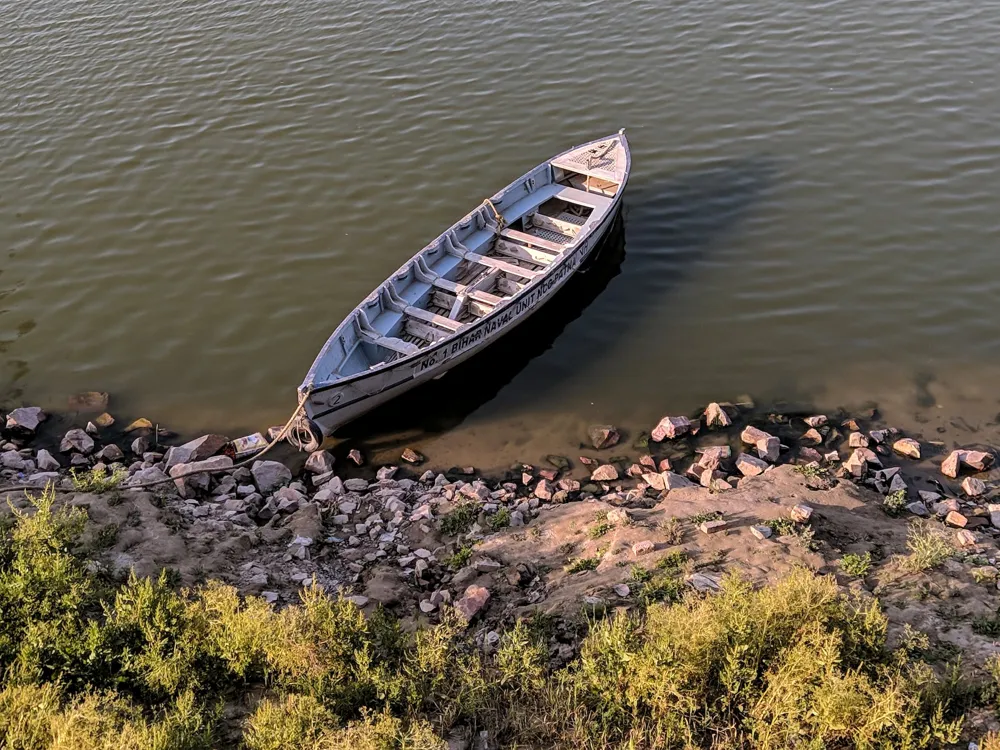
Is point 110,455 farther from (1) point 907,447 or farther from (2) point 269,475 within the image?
(1) point 907,447

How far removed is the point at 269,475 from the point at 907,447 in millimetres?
10577

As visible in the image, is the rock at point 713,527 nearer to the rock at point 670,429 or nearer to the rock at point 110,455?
the rock at point 670,429

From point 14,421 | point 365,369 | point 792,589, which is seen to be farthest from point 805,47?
point 14,421

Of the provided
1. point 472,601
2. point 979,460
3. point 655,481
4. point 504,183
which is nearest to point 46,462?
point 472,601

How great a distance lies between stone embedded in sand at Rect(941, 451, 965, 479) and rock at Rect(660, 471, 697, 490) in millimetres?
4058

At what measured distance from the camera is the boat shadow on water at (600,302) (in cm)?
1442

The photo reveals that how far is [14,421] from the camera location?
14047 millimetres

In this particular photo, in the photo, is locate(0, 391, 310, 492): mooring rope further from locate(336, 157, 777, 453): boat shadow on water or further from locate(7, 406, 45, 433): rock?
locate(7, 406, 45, 433): rock

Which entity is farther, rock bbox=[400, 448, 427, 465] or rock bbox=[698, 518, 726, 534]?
rock bbox=[400, 448, 427, 465]

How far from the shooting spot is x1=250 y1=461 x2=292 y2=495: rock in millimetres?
12859

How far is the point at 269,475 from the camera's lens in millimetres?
12992

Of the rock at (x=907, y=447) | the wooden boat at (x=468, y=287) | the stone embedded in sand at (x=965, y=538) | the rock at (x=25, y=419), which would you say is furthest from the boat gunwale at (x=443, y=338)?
the stone embedded in sand at (x=965, y=538)

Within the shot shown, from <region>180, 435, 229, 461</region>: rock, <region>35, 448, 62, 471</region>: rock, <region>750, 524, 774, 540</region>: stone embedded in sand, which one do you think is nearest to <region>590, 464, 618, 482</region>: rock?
<region>750, 524, 774, 540</region>: stone embedded in sand

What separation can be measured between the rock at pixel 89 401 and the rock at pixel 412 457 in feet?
19.4
